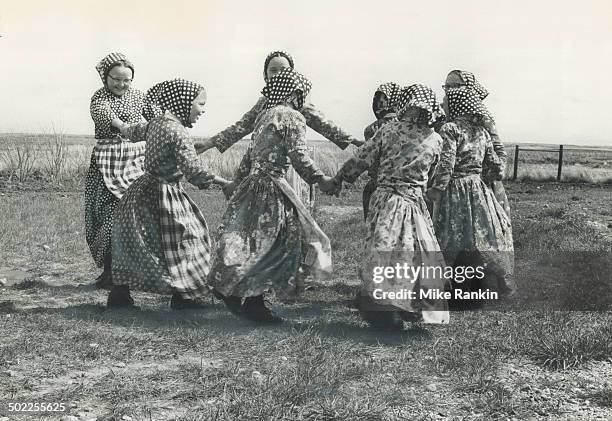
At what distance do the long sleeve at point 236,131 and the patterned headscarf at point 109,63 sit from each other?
107 centimetres

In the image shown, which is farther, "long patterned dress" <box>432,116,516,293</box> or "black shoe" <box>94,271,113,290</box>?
"black shoe" <box>94,271,113,290</box>

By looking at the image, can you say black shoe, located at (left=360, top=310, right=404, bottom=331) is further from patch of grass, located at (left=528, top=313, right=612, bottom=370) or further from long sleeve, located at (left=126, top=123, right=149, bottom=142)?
long sleeve, located at (left=126, top=123, right=149, bottom=142)

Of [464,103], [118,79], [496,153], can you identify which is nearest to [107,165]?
[118,79]

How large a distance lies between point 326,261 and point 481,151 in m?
1.96

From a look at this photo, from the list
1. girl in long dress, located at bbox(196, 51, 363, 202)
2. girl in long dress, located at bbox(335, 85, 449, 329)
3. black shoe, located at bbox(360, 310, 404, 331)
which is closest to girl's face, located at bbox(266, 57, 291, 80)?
girl in long dress, located at bbox(196, 51, 363, 202)

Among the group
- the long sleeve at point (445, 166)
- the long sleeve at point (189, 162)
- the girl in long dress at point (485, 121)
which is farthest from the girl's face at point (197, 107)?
the girl in long dress at point (485, 121)

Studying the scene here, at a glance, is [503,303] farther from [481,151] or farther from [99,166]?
[99,166]

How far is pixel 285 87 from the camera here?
Result: 524cm

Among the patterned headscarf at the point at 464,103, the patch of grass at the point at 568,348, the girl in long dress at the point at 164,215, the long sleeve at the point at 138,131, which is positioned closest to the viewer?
the patch of grass at the point at 568,348

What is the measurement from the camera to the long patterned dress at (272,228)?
16.8ft

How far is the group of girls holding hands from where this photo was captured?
5027 mm

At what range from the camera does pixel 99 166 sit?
249 inches

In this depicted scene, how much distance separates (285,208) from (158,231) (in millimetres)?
1043

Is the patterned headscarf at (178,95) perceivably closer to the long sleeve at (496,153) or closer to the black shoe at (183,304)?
the black shoe at (183,304)
